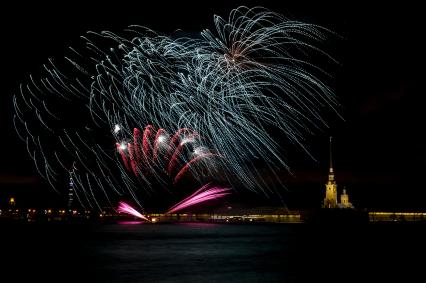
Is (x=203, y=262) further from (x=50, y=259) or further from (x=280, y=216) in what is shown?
(x=280, y=216)

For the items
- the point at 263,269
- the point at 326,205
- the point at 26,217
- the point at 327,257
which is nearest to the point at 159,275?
the point at 263,269

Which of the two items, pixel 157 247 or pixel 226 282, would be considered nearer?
pixel 226 282

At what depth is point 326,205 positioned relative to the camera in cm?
18400

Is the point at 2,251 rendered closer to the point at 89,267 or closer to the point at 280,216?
the point at 89,267

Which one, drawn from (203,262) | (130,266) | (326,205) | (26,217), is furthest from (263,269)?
(26,217)

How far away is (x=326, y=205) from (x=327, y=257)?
139 meters

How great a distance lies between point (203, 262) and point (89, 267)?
8259 mm

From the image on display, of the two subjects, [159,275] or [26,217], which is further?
[26,217]

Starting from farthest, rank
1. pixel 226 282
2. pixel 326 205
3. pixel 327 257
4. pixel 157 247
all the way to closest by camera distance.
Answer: pixel 326 205
pixel 157 247
pixel 327 257
pixel 226 282

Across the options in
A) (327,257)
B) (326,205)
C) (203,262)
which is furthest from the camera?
(326,205)

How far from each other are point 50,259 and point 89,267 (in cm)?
654

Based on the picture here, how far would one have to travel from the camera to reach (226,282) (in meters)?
32.6

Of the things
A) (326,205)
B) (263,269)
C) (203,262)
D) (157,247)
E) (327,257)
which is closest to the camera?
(263,269)

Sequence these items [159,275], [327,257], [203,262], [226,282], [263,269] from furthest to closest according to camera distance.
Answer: [327,257] → [203,262] → [263,269] → [159,275] → [226,282]
